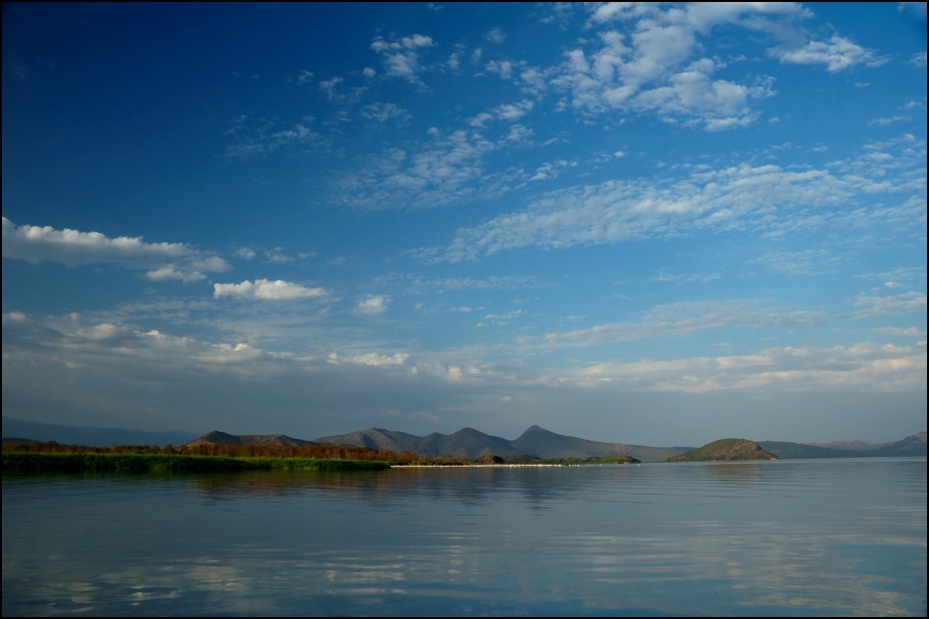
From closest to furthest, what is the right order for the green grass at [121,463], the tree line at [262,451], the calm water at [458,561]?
the calm water at [458,561], the green grass at [121,463], the tree line at [262,451]

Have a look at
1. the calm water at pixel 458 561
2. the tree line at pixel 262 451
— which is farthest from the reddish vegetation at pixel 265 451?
the calm water at pixel 458 561

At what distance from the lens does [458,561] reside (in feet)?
60.5

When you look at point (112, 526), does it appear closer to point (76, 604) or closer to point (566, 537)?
point (76, 604)

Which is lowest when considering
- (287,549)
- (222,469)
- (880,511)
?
(222,469)

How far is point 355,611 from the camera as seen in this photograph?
42.2 feet

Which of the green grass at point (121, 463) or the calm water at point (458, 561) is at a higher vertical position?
the calm water at point (458, 561)

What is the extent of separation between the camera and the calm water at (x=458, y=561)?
1371 cm

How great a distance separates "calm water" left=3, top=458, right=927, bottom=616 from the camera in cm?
1371

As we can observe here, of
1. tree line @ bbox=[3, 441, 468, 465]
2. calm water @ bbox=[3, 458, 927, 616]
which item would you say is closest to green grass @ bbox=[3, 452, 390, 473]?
tree line @ bbox=[3, 441, 468, 465]

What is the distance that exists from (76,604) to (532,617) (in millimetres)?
9649

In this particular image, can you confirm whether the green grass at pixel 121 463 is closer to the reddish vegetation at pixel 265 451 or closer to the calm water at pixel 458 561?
the reddish vegetation at pixel 265 451

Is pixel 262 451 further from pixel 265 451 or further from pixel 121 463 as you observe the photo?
pixel 121 463

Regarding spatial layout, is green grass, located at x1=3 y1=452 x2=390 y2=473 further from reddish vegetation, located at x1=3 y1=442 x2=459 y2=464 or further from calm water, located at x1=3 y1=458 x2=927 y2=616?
calm water, located at x1=3 y1=458 x2=927 y2=616

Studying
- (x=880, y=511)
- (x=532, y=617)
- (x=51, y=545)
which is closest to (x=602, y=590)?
(x=532, y=617)
